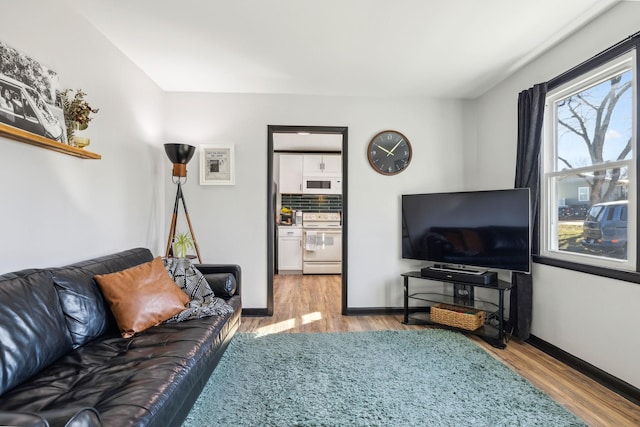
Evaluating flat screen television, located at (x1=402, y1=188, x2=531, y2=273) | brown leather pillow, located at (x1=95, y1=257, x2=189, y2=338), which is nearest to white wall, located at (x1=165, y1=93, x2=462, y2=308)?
flat screen television, located at (x1=402, y1=188, x2=531, y2=273)

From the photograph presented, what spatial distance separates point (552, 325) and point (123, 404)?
3076mm

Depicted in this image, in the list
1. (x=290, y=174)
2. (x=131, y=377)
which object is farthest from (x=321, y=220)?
(x=131, y=377)

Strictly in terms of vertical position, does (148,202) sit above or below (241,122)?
below

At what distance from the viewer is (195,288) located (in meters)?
2.45

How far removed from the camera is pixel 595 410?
186cm

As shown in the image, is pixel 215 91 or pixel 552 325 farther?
pixel 215 91

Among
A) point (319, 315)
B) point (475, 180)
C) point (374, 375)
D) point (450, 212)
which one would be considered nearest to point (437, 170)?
point (475, 180)

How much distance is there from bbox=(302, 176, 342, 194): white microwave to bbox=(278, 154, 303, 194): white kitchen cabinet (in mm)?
124

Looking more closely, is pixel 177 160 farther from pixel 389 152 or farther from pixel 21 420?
pixel 21 420

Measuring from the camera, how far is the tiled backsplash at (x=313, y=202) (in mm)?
6434

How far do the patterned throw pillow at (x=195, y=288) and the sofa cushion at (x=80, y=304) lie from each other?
1.71 feet

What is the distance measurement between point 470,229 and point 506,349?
3.68 feet

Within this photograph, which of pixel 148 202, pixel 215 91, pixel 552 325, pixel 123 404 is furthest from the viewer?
pixel 215 91

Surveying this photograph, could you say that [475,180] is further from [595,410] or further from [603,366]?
[595,410]
